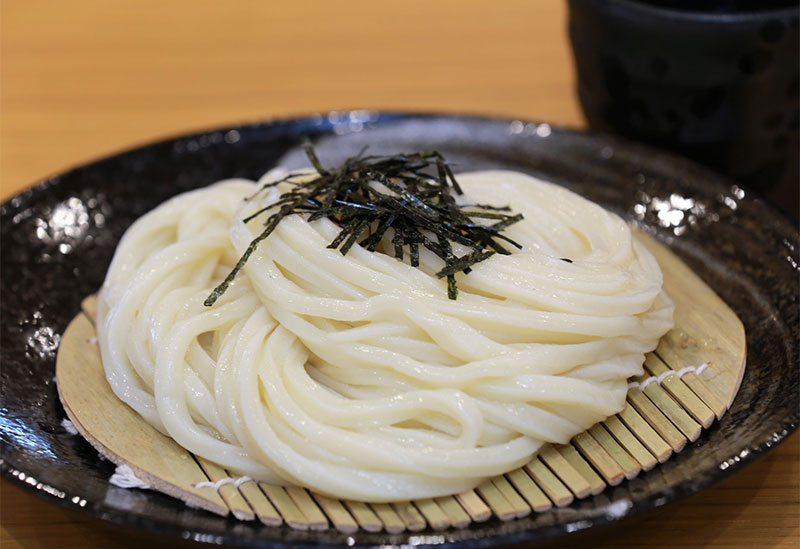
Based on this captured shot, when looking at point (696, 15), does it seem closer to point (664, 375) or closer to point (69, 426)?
point (664, 375)

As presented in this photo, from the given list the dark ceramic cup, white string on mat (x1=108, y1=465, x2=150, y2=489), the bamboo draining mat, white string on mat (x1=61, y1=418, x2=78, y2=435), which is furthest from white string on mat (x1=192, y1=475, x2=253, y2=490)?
the dark ceramic cup

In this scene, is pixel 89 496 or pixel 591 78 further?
pixel 591 78

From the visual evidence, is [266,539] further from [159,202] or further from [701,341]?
[159,202]

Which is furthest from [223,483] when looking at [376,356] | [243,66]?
[243,66]

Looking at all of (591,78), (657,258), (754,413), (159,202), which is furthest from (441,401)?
(591,78)

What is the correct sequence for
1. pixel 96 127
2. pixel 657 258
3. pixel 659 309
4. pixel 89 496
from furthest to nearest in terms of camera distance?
pixel 96 127 < pixel 657 258 < pixel 659 309 < pixel 89 496

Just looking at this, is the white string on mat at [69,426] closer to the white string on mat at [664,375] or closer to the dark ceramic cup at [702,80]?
the white string on mat at [664,375]

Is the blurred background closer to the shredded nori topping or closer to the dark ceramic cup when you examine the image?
the dark ceramic cup
